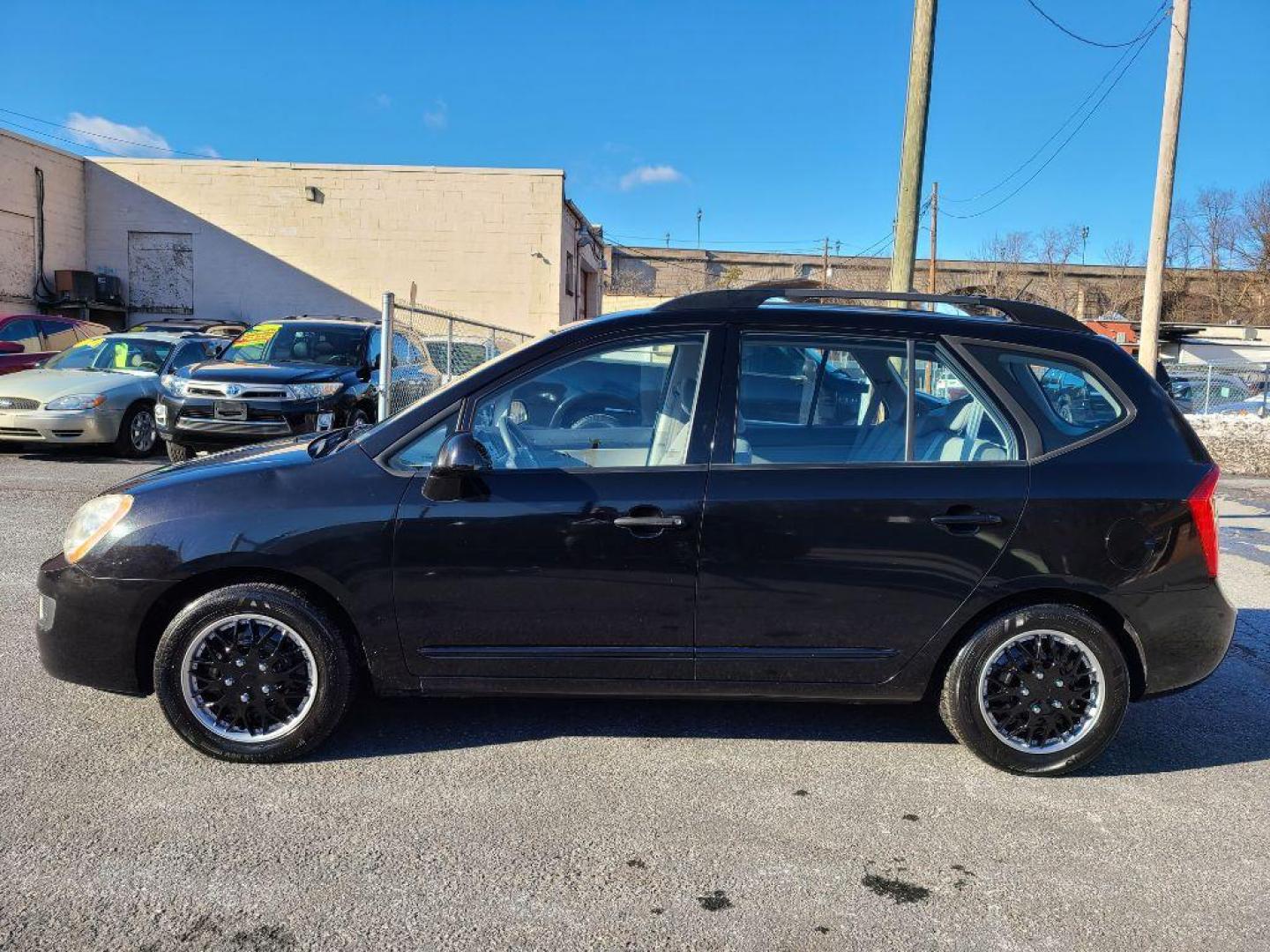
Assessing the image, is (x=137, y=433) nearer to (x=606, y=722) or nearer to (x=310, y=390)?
(x=310, y=390)

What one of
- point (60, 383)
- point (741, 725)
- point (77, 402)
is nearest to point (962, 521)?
point (741, 725)

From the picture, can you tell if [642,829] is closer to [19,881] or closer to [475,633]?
[475,633]

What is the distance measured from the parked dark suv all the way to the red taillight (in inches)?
315

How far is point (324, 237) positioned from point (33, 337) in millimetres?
11255

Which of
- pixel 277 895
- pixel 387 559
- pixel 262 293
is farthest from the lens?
pixel 262 293

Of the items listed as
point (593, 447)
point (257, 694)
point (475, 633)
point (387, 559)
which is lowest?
point (257, 694)

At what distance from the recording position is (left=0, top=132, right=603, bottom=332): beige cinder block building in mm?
24781

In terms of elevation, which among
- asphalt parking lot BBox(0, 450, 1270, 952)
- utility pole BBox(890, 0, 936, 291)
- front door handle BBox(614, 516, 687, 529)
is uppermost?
utility pole BBox(890, 0, 936, 291)

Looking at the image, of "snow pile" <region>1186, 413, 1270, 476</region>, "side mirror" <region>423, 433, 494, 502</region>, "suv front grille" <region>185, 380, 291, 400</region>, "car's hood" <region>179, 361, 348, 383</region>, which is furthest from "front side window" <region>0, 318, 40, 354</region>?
"snow pile" <region>1186, 413, 1270, 476</region>

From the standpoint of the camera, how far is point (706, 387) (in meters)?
3.52

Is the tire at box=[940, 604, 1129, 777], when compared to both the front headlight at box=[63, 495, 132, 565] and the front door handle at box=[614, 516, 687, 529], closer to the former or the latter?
the front door handle at box=[614, 516, 687, 529]

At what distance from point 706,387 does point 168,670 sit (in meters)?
2.22

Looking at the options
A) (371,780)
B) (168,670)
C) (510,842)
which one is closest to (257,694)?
(168,670)

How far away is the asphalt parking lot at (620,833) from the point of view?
256 cm
